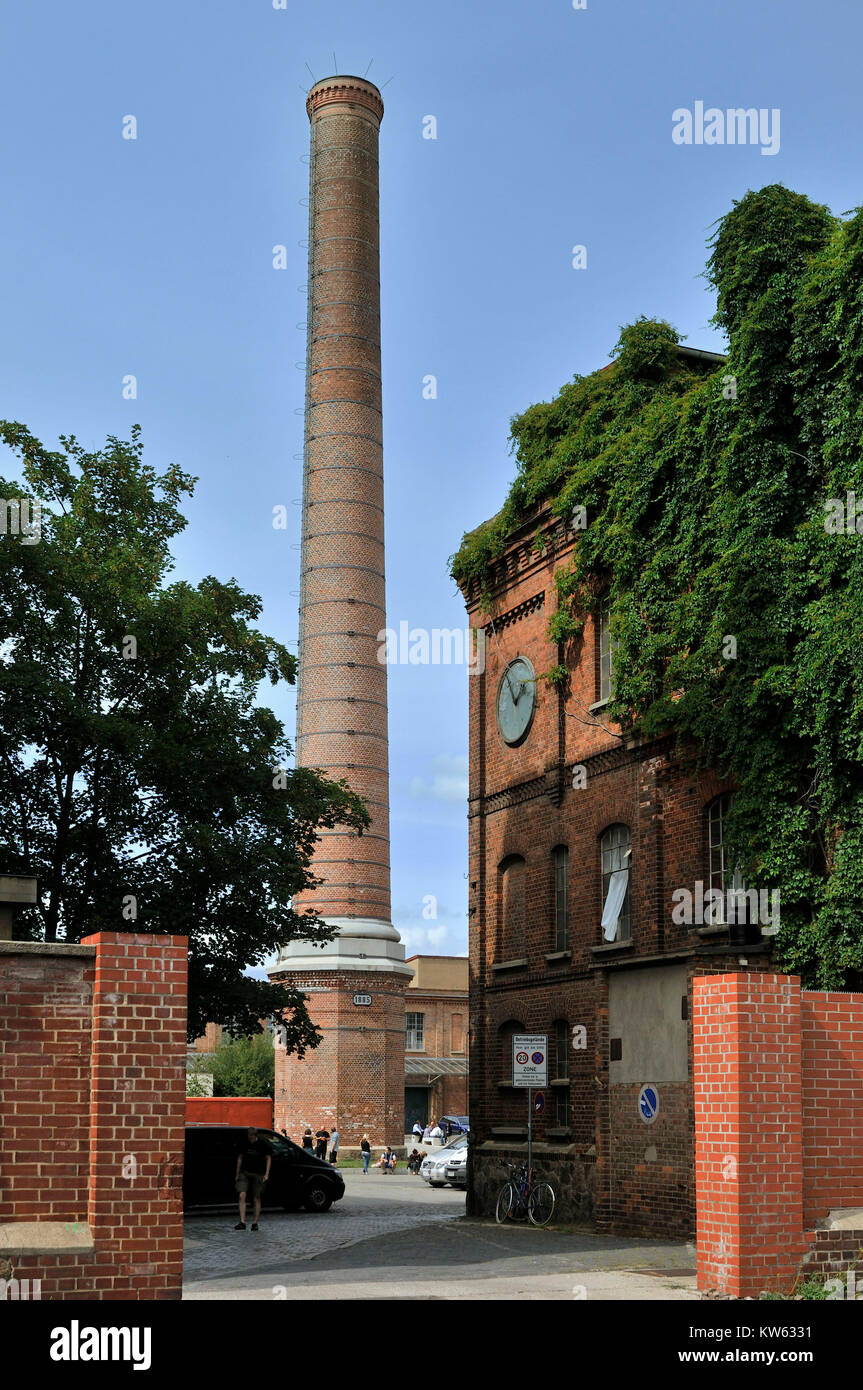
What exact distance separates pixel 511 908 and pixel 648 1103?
718cm

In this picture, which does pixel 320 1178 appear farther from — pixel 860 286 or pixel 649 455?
pixel 860 286

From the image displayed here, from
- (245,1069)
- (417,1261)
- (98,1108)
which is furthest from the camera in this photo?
(245,1069)

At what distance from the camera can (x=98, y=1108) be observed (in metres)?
8.91

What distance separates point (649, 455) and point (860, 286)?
15.7 feet

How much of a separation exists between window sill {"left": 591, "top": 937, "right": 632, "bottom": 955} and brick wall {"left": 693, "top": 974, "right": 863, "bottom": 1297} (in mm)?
10817

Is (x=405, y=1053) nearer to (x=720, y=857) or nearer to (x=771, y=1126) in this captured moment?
(x=720, y=857)

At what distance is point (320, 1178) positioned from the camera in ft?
91.0

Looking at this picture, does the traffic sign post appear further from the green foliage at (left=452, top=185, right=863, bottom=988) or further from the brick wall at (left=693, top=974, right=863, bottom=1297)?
the brick wall at (left=693, top=974, right=863, bottom=1297)

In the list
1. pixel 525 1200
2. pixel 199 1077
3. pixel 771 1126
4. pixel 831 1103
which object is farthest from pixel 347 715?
pixel 199 1077

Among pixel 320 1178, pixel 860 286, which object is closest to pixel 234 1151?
pixel 320 1178

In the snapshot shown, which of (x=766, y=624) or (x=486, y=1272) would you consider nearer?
(x=486, y=1272)

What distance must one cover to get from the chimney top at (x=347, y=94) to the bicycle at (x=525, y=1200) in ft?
123
